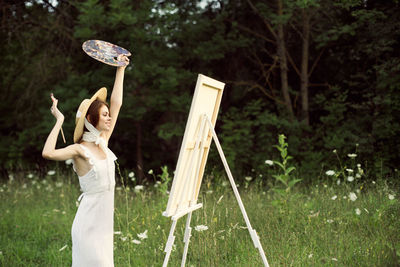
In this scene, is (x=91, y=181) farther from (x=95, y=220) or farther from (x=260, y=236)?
(x=260, y=236)

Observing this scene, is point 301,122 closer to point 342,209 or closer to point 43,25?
point 342,209

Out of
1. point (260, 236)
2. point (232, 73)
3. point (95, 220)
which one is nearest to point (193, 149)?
point (95, 220)

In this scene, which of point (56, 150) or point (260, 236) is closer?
point (56, 150)

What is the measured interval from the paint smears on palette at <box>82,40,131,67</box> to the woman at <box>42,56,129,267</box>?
34 centimetres

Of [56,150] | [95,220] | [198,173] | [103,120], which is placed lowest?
[95,220]

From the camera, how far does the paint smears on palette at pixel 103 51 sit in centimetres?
328

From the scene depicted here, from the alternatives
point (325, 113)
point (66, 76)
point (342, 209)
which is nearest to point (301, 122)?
point (325, 113)

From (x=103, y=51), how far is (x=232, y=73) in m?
8.70

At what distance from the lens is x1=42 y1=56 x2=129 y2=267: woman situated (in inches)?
119

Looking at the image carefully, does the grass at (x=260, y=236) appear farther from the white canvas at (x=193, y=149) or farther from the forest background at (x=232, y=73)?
the forest background at (x=232, y=73)

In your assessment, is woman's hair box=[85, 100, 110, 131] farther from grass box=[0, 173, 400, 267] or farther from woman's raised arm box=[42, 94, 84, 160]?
grass box=[0, 173, 400, 267]

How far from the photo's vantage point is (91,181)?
10.1 ft

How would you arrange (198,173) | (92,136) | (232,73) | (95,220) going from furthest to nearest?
(232,73) < (198,173) < (92,136) < (95,220)

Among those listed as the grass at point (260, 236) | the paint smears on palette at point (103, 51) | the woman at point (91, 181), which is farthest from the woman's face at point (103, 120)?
the grass at point (260, 236)
